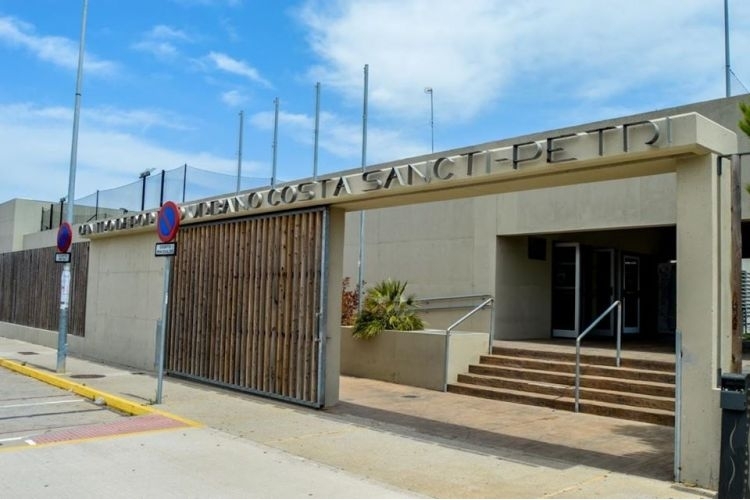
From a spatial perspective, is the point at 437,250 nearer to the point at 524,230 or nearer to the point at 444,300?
the point at 444,300

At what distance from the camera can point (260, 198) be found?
10.8 metres

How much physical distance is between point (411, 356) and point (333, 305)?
3.16m

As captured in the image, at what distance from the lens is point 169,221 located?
991 cm

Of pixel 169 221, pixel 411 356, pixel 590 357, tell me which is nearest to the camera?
pixel 169 221

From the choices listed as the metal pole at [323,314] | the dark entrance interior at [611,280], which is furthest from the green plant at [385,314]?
the dark entrance interior at [611,280]

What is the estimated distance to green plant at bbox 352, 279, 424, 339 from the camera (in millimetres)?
13227

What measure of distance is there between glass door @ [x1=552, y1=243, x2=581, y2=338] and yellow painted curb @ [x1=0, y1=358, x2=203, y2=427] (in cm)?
982

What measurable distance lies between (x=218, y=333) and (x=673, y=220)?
8279 mm

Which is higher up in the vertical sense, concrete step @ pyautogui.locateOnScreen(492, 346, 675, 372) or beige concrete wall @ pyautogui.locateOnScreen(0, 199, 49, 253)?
beige concrete wall @ pyautogui.locateOnScreen(0, 199, 49, 253)

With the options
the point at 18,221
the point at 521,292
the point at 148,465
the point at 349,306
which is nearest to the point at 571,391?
the point at 521,292

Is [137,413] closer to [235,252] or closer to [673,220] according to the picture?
[235,252]

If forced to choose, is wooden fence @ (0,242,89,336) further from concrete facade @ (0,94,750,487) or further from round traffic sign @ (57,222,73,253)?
round traffic sign @ (57,222,73,253)

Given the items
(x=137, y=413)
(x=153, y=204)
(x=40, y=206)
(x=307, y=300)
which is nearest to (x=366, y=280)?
(x=153, y=204)

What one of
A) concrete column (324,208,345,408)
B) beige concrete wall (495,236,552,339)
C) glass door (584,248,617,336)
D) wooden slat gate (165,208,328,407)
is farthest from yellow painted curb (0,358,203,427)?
glass door (584,248,617,336)
